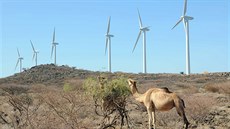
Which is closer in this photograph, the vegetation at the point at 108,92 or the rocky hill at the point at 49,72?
the vegetation at the point at 108,92

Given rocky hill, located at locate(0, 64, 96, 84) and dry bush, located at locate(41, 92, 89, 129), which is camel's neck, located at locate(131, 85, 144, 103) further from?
rocky hill, located at locate(0, 64, 96, 84)

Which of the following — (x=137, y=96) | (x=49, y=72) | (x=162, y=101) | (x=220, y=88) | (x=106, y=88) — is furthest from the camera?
(x=49, y=72)

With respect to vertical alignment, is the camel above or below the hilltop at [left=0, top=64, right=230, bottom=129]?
above

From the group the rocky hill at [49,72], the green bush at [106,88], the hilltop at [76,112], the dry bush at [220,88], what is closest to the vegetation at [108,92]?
A: the green bush at [106,88]

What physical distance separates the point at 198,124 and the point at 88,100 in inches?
230

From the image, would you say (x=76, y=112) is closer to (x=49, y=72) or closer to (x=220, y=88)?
(x=220, y=88)

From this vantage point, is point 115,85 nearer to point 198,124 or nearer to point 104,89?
point 104,89

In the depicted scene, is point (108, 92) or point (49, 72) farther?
point (49, 72)

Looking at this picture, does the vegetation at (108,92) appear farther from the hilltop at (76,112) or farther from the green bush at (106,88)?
the hilltop at (76,112)

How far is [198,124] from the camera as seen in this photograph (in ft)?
55.4

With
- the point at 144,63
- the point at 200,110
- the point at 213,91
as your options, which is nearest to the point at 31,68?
the point at 144,63

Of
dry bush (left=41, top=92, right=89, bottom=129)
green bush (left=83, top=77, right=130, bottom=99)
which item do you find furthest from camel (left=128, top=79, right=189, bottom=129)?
dry bush (left=41, top=92, right=89, bottom=129)

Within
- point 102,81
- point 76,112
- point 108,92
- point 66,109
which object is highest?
point 102,81

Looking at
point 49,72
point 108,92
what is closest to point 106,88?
point 108,92
